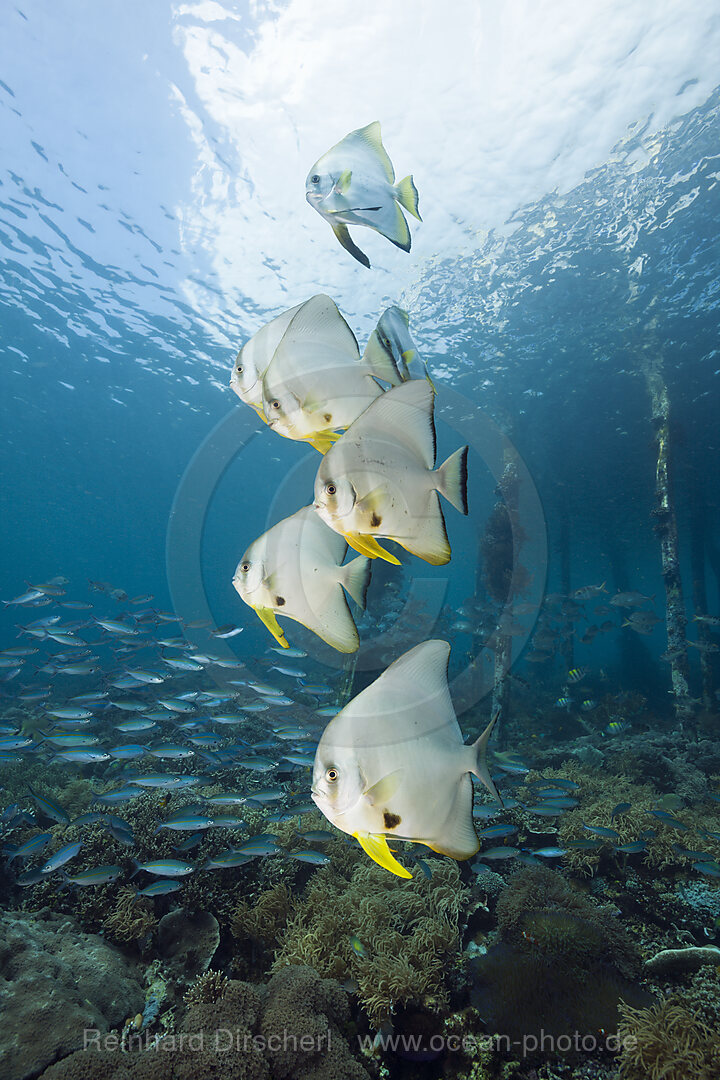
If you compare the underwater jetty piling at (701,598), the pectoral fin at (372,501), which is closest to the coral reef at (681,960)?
the pectoral fin at (372,501)

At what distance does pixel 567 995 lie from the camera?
3.45 m

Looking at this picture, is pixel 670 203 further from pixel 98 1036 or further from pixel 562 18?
pixel 98 1036

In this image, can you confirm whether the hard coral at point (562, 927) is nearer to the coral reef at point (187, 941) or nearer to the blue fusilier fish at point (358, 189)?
the coral reef at point (187, 941)

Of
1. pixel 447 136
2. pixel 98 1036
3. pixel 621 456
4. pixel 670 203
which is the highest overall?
pixel 447 136

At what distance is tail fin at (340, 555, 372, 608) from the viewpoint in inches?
A: 67.1

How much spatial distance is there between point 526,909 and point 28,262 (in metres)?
26.1

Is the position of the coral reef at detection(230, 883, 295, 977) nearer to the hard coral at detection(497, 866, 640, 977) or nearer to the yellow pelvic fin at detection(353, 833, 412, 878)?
the hard coral at detection(497, 866, 640, 977)

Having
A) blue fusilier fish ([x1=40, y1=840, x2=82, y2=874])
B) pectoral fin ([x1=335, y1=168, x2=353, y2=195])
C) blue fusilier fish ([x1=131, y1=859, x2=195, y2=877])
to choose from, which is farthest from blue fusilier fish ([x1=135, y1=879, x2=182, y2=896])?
pectoral fin ([x1=335, y1=168, x2=353, y2=195])

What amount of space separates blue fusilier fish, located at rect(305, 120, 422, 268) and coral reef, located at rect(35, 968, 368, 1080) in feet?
15.2

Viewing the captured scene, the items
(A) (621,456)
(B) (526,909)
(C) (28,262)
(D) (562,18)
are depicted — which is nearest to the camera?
(B) (526,909)

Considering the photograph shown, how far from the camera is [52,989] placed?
11.6 ft

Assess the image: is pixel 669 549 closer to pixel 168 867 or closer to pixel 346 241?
pixel 168 867

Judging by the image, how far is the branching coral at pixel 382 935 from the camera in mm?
3566

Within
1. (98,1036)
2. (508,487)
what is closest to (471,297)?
(508,487)
